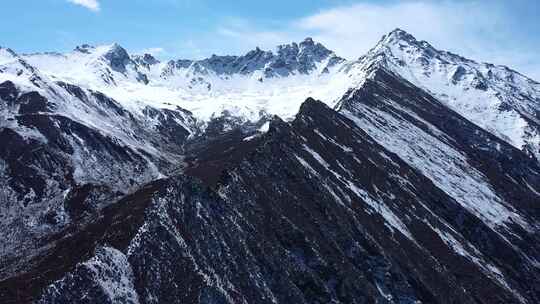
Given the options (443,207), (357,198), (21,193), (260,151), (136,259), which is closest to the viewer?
(136,259)

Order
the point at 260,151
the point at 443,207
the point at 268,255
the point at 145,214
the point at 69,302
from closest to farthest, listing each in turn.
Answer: the point at 69,302
the point at 145,214
the point at 268,255
the point at 260,151
the point at 443,207

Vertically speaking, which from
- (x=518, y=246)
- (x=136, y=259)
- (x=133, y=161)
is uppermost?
(x=136, y=259)

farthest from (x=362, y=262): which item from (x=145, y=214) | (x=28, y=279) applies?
(x=28, y=279)

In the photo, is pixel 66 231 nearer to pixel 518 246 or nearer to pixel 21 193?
pixel 21 193

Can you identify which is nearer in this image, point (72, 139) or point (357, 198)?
point (357, 198)

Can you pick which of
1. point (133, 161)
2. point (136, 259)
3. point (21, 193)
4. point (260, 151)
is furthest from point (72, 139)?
point (136, 259)

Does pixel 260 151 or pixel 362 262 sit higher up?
pixel 260 151

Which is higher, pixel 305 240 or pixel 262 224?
pixel 262 224

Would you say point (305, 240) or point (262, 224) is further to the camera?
point (305, 240)

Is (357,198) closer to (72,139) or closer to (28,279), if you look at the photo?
(28,279)
